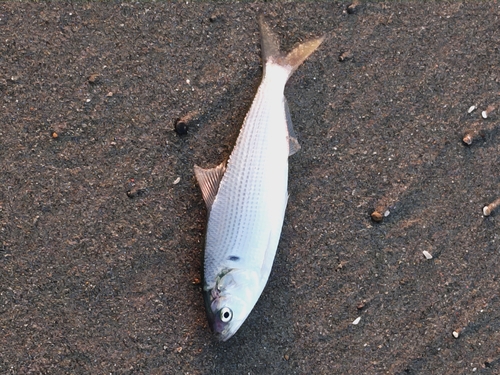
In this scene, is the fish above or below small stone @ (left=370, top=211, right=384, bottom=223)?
above

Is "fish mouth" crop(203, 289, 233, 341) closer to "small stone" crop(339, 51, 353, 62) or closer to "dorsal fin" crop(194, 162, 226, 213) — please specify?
"dorsal fin" crop(194, 162, 226, 213)

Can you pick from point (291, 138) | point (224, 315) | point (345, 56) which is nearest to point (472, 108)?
point (345, 56)

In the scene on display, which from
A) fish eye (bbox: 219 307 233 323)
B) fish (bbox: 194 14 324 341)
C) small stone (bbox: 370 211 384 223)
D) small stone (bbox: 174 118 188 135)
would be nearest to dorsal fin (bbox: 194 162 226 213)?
fish (bbox: 194 14 324 341)

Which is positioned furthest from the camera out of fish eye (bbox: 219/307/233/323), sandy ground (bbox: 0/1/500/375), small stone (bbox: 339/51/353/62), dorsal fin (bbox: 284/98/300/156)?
small stone (bbox: 339/51/353/62)

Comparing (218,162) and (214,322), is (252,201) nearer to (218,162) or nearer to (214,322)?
(218,162)

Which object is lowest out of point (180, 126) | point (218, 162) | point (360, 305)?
point (360, 305)
